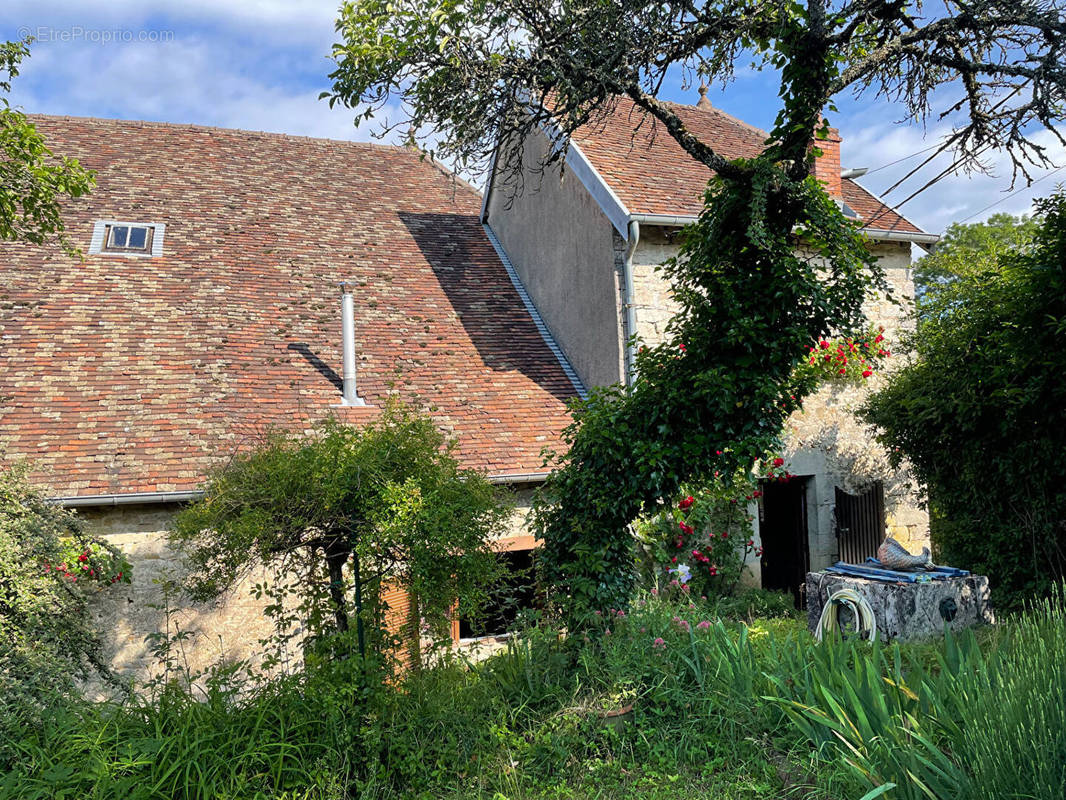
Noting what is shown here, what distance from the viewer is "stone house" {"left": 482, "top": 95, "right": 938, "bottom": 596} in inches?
346

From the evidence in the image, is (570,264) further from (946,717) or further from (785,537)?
(946,717)

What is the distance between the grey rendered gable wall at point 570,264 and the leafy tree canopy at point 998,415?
319 centimetres

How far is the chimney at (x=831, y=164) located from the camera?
31.8 ft

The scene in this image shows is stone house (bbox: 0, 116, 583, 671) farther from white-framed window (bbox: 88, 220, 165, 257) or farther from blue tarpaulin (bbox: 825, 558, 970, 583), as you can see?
blue tarpaulin (bbox: 825, 558, 970, 583)

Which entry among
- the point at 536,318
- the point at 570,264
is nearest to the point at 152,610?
the point at 536,318

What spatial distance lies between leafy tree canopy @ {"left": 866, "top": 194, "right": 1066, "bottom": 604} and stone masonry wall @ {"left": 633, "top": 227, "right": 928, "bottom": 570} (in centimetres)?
138

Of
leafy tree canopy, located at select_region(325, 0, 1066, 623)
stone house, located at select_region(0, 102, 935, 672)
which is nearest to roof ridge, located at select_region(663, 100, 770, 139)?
stone house, located at select_region(0, 102, 935, 672)

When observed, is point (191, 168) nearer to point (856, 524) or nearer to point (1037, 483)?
point (856, 524)

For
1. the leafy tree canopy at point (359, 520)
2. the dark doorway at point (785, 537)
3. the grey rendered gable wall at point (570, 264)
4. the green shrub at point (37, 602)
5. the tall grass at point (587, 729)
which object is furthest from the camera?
the dark doorway at point (785, 537)

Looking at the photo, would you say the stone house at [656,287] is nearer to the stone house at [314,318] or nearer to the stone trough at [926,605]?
the stone house at [314,318]

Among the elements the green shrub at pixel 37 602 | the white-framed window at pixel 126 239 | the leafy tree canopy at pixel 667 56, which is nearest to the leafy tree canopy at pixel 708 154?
the leafy tree canopy at pixel 667 56

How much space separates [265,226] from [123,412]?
158 inches

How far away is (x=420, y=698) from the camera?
15.9 ft

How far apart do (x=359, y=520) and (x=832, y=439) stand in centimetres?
677
